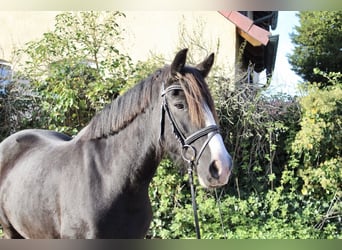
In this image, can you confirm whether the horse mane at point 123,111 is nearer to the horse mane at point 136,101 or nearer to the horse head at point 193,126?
the horse mane at point 136,101

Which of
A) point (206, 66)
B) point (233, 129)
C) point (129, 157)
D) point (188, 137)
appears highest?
point (206, 66)

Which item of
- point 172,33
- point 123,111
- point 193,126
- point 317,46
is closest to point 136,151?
point 123,111

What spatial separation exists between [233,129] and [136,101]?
7.40ft

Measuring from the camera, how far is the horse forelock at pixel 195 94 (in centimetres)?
141

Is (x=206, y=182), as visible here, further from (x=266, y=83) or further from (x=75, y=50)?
(x=75, y=50)

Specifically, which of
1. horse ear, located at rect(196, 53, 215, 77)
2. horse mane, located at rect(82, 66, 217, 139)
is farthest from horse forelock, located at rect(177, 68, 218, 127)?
horse ear, located at rect(196, 53, 215, 77)

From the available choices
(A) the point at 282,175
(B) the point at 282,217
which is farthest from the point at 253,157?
(B) the point at 282,217

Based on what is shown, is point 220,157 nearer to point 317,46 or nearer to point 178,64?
point 178,64

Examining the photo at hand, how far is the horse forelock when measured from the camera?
1412 mm

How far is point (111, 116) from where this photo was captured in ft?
5.36

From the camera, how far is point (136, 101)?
1596mm

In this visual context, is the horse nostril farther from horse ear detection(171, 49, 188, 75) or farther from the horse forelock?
horse ear detection(171, 49, 188, 75)

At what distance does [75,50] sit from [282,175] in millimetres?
2309

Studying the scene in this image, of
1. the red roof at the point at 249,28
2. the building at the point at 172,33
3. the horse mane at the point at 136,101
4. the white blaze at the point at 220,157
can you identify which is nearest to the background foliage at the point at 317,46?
the red roof at the point at 249,28
